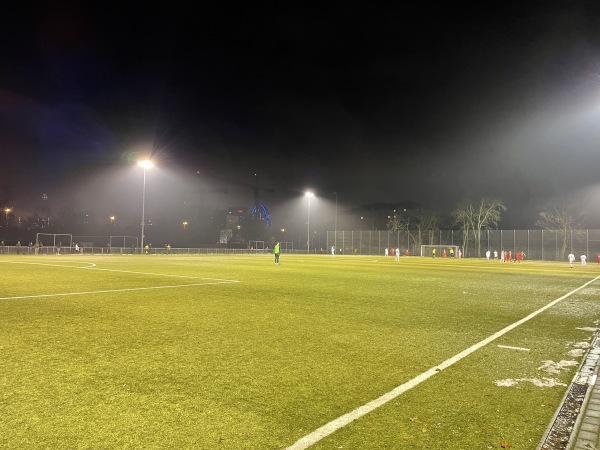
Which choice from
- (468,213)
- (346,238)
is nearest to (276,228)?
(346,238)

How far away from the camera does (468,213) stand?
6988cm

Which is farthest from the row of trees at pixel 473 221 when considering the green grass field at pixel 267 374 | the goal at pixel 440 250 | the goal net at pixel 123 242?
the green grass field at pixel 267 374

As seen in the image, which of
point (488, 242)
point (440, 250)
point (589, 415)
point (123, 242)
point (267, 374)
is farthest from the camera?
point (123, 242)

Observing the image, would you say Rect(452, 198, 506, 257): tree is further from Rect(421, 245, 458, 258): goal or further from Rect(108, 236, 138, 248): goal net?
Rect(108, 236, 138, 248): goal net

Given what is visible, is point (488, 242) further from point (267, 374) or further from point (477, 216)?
point (267, 374)

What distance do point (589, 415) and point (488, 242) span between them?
68969mm

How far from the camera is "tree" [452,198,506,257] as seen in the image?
223ft

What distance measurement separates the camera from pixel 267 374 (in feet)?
16.4

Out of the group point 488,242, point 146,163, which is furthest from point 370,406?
point 488,242

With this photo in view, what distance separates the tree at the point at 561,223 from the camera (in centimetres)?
6038

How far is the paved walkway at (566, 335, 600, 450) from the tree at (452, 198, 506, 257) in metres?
66.2

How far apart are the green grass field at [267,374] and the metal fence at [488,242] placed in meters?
57.2

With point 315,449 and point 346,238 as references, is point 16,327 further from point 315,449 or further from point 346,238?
point 346,238

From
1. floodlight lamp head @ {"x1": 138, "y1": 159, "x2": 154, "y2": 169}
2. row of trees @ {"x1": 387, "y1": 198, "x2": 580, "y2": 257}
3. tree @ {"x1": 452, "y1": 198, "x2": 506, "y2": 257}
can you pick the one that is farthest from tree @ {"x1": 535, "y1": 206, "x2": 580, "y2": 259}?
floodlight lamp head @ {"x1": 138, "y1": 159, "x2": 154, "y2": 169}
